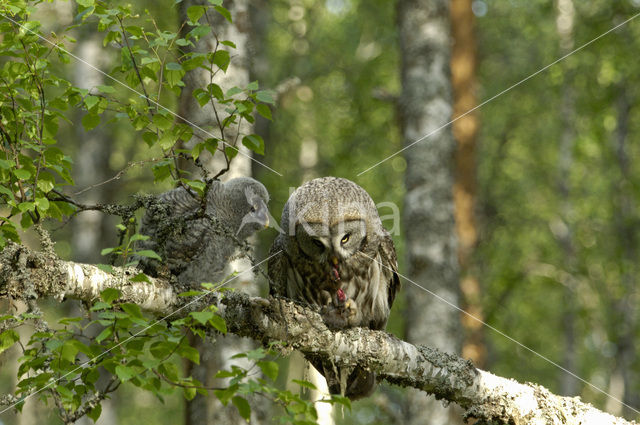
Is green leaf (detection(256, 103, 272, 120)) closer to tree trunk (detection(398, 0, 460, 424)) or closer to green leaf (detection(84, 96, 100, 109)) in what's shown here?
green leaf (detection(84, 96, 100, 109))

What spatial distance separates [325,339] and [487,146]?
16070mm

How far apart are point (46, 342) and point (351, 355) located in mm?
Answer: 1791

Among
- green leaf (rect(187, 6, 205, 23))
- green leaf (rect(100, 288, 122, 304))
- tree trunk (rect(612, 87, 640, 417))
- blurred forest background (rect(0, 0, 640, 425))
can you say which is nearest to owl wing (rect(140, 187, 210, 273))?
green leaf (rect(187, 6, 205, 23))

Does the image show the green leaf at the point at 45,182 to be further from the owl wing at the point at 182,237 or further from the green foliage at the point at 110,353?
the owl wing at the point at 182,237

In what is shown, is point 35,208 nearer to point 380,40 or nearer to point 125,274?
point 125,274

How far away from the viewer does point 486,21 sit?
1738cm

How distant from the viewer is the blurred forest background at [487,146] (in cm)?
1076

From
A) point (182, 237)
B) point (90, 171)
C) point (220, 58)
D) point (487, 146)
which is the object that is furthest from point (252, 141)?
point (487, 146)

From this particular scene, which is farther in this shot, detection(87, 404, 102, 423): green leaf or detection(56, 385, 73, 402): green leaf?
detection(87, 404, 102, 423): green leaf

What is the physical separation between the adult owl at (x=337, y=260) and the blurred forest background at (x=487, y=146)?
7.14ft

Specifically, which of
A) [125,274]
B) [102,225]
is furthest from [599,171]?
[125,274]

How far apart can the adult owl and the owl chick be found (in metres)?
0.46

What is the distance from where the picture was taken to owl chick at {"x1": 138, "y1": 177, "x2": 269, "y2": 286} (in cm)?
379

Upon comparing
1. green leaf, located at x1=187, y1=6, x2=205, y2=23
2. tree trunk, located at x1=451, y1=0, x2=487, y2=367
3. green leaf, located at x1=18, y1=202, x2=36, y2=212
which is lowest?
green leaf, located at x1=18, y1=202, x2=36, y2=212
